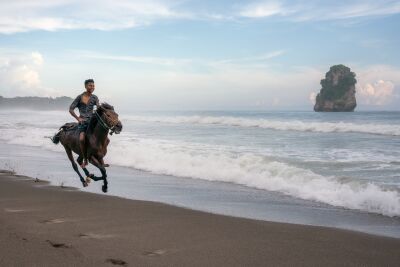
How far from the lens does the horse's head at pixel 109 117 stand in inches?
369

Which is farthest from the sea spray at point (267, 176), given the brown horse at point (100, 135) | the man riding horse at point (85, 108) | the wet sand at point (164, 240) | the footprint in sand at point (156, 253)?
the footprint in sand at point (156, 253)

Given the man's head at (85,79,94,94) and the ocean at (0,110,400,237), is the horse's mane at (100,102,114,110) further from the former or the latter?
the ocean at (0,110,400,237)

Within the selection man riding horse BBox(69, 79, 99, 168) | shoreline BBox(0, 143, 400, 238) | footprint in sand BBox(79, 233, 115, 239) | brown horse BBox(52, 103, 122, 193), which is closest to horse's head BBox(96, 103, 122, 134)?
brown horse BBox(52, 103, 122, 193)

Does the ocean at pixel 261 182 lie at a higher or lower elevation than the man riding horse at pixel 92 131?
lower

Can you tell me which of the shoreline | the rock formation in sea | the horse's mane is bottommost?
the shoreline

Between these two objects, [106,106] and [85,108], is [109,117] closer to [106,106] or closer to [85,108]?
[106,106]

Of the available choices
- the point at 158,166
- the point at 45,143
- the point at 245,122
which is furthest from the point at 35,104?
the point at 158,166

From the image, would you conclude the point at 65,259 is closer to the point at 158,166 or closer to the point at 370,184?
the point at 370,184

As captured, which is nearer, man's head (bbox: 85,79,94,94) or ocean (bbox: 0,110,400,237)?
ocean (bbox: 0,110,400,237)

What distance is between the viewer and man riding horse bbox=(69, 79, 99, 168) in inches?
406

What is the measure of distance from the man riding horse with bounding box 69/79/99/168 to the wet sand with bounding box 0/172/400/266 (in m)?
1.50

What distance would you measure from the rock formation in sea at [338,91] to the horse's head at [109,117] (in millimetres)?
149399

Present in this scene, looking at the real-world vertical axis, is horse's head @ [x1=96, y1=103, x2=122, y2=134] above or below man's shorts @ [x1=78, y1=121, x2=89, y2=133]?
above

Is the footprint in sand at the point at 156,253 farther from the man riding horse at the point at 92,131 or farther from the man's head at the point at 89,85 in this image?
the man's head at the point at 89,85
